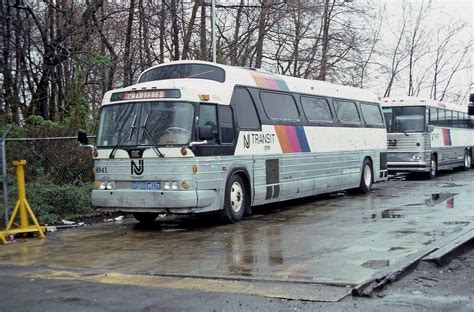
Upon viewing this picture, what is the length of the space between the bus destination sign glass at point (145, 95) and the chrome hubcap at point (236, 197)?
227 cm

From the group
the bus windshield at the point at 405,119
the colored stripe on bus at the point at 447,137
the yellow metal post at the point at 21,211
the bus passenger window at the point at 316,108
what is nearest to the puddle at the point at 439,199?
the bus passenger window at the point at 316,108

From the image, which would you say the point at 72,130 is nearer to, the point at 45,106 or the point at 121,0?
the point at 45,106

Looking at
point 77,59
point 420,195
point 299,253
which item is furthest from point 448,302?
point 77,59

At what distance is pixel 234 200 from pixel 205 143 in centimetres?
156

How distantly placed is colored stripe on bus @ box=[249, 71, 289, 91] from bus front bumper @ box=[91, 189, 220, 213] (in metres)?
3.22

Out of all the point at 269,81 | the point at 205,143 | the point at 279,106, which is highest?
the point at 269,81

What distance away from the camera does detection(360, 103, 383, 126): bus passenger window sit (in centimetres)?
1864

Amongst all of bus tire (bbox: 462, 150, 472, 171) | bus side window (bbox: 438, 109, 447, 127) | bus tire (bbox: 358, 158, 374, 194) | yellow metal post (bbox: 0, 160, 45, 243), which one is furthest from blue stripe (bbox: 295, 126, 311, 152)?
bus tire (bbox: 462, 150, 472, 171)

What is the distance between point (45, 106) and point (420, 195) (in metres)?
12.1

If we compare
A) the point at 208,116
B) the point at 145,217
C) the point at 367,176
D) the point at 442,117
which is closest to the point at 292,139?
the point at 208,116

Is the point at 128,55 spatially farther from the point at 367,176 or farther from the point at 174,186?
the point at 174,186

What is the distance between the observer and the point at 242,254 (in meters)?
8.67

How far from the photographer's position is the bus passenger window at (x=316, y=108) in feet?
50.1

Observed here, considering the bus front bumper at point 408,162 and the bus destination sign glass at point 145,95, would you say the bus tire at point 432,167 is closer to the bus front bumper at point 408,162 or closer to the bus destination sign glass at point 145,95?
the bus front bumper at point 408,162
